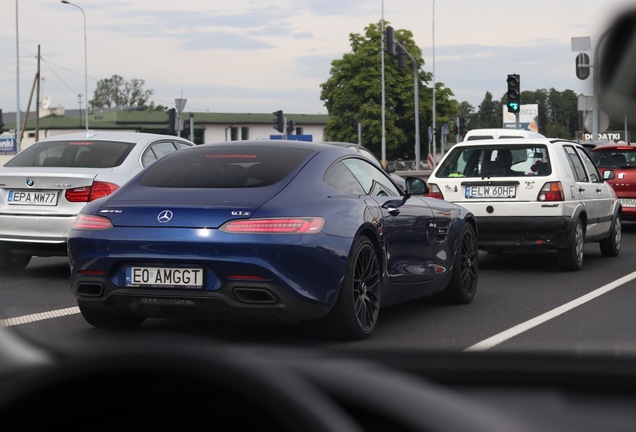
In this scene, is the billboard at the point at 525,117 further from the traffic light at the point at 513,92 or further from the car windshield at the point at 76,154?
the car windshield at the point at 76,154

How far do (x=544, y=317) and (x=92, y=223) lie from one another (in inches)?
138


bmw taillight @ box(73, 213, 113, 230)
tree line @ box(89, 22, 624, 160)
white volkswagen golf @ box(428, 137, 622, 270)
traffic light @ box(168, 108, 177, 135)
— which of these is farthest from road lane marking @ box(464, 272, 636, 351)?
tree line @ box(89, 22, 624, 160)

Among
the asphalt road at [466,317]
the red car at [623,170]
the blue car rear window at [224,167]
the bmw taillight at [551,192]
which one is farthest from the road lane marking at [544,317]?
the red car at [623,170]

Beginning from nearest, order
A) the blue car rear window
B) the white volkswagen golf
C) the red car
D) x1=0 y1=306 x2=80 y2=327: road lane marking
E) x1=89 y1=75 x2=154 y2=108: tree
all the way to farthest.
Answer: the blue car rear window
x1=0 y1=306 x2=80 y2=327: road lane marking
the white volkswagen golf
the red car
x1=89 y1=75 x2=154 y2=108: tree

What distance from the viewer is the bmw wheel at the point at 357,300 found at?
7016 millimetres

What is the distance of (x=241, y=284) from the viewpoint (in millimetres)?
6637

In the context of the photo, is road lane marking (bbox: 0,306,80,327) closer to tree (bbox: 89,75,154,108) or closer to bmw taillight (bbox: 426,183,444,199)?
bmw taillight (bbox: 426,183,444,199)

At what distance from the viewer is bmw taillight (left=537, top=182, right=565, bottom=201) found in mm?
12156

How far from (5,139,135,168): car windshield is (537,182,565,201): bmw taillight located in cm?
438

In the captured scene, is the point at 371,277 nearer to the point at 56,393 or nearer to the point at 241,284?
the point at 241,284

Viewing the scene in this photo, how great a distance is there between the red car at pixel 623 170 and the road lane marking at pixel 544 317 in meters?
6.96

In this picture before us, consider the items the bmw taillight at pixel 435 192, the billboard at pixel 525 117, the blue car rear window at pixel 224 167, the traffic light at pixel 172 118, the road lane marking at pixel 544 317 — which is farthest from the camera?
the billboard at pixel 525 117

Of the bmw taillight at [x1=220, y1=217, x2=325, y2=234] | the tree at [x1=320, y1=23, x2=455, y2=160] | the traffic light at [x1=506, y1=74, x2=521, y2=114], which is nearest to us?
the bmw taillight at [x1=220, y1=217, x2=325, y2=234]

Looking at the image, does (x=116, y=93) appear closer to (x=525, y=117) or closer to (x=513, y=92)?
(x=525, y=117)
